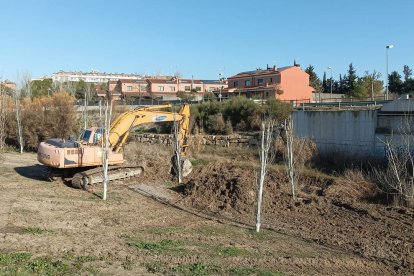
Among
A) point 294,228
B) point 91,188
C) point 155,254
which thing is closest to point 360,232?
point 294,228

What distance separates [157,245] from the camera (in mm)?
9469

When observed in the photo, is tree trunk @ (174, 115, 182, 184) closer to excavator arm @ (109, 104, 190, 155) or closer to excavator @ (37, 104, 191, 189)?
excavator @ (37, 104, 191, 189)

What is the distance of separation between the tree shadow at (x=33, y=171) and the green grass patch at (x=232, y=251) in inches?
472

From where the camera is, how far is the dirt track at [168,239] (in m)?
8.31

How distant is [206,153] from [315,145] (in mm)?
7353

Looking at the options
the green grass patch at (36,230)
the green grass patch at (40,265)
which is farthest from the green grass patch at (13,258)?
the green grass patch at (36,230)

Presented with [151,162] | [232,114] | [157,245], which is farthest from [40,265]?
[232,114]

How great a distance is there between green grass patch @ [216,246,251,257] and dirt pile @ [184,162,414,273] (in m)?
2.23

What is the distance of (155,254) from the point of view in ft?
28.9

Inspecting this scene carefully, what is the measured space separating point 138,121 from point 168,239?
9815 millimetres

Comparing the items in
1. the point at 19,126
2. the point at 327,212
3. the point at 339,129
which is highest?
the point at 19,126

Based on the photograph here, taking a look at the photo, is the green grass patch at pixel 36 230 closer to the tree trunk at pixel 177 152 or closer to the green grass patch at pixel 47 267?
the green grass patch at pixel 47 267

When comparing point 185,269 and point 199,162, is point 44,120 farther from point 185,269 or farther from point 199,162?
point 185,269

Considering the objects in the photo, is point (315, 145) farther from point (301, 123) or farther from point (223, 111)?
point (223, 111)
